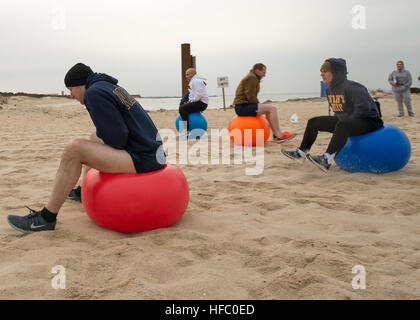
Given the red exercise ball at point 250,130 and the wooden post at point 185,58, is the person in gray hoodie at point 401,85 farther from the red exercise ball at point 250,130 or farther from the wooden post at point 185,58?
the red exercise ball at point 250,130

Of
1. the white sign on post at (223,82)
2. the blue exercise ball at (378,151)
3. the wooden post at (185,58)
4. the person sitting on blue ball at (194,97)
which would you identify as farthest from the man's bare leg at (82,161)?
the white sign on post at (223,82)

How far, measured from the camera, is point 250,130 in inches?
297

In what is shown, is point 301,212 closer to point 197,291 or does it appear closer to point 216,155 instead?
point 197,291

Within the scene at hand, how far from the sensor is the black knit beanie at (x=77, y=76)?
3.22 m

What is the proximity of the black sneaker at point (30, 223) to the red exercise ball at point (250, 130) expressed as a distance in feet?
16.3

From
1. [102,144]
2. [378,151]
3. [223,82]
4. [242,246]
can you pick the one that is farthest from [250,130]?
[223,82]

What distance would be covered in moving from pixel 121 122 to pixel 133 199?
624 mm

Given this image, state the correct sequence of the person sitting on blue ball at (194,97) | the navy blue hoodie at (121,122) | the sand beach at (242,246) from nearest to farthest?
the sand beach at (242,246)
the navy blue hoodie at (121,122)
the person sitting on blue ball at (194,97)

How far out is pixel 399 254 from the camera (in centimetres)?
272

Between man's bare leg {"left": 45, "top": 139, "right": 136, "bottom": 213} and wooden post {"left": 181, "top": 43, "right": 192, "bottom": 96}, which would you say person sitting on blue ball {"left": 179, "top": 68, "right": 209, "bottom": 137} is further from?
man's bare leg {"left": 45, "top": 139, "right": 136, "bottom": 213}

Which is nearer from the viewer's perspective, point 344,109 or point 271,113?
point 344,109

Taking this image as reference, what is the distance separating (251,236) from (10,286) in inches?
67.9

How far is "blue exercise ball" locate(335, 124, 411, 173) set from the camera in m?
5.01

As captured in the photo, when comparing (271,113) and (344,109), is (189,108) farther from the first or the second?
(344,109)
